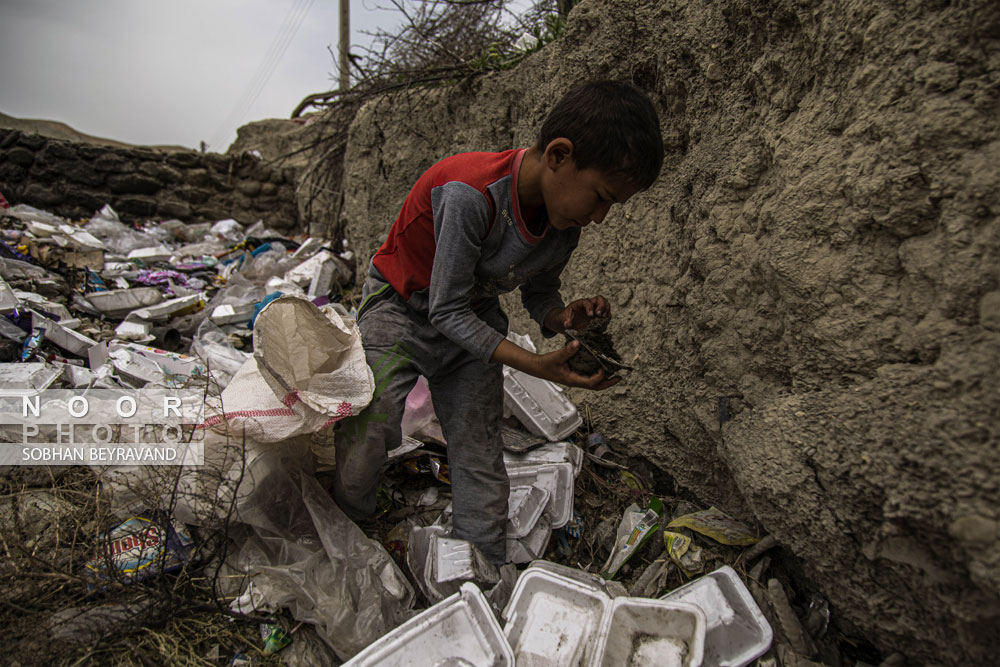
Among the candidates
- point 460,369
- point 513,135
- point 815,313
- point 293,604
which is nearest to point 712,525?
point 815,313

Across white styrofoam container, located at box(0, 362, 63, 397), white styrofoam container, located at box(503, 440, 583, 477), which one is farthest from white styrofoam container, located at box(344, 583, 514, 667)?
white styrofoam container, located at box(0, 362, 63, 397)

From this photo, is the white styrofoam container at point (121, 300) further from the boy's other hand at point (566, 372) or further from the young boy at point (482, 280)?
the boy's other hand at point (566, 372)

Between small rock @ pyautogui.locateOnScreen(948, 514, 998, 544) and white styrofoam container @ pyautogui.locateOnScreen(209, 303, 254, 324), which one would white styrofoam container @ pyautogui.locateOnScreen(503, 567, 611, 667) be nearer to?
small rock @ pyautogui.locateOnScreen(948, 514, 998, 544)

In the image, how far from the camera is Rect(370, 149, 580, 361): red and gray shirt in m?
1.45

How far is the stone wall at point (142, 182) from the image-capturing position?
5.36 m

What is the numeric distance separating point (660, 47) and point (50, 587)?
262 centimetres

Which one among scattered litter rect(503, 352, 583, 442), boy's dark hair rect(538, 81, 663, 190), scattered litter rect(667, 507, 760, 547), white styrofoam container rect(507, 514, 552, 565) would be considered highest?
boy's dark hair rect(538, 81, 663, 190)

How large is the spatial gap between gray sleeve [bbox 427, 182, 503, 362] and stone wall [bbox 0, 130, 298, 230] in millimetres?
5660

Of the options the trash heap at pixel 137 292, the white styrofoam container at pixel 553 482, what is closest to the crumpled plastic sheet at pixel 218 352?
the trash heap at pixel 137 292

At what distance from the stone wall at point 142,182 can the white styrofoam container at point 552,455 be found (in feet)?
17.4

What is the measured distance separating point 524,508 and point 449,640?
0.62 metres

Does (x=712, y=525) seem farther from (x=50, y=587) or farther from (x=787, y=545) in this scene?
(x=50, y=587)

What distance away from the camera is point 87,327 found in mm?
3160

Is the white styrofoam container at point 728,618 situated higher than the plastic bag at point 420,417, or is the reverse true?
the plastic bag at point 420,417
